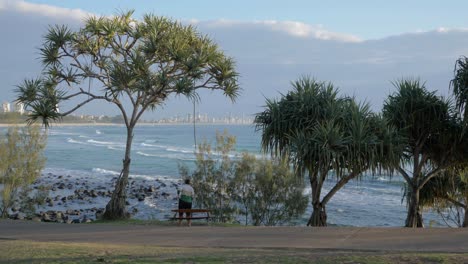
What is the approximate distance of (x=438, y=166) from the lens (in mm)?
17656

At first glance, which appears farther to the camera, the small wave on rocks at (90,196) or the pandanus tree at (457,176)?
the small wave on rocks at (90,196)

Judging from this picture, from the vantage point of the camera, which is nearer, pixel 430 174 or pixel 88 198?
pixel 430 174

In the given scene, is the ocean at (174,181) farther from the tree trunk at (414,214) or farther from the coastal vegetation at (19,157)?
the coastal vegetation at (19,157)

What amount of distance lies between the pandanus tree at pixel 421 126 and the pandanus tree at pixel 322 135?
4.26ft

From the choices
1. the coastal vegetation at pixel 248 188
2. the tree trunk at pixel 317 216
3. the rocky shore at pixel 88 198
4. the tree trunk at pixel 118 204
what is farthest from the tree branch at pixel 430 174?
the rocky shore at pixel 88 198

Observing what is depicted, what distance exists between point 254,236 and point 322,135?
4520 millimetres

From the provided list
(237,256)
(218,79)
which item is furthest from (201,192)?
(237,256)

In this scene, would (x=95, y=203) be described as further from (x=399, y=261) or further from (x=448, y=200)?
(x=399, y=261)

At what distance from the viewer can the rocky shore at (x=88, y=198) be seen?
84.0ft

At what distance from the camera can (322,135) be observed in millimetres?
14914

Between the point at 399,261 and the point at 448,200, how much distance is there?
44.0 ft

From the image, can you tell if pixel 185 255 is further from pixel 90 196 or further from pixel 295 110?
pixel 90 196

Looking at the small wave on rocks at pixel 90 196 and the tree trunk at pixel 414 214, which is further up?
the tree trunk at pixel 414 214

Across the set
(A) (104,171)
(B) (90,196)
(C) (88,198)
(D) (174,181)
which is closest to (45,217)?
(C) (88,198)
